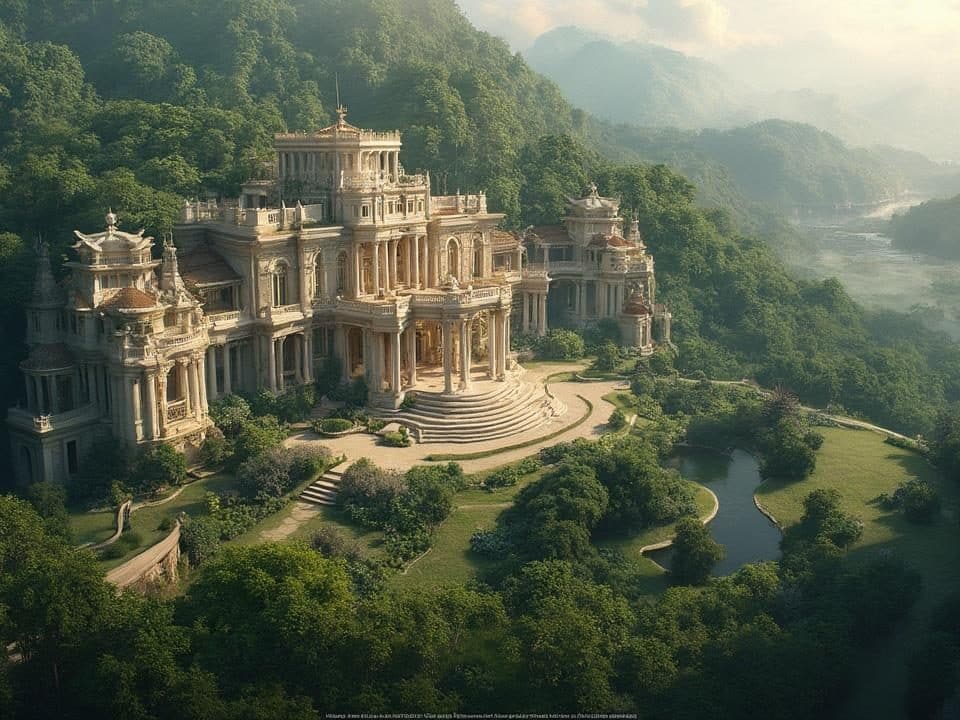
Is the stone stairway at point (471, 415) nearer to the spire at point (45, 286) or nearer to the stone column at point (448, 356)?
the stone column at point (448, 356)

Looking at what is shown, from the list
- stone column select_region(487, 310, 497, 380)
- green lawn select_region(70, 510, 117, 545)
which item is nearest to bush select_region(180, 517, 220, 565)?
green lawn select_region(70, 510, 117, 545)

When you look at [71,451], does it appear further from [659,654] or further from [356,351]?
[659,654]

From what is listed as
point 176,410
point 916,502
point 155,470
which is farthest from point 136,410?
point 916,502

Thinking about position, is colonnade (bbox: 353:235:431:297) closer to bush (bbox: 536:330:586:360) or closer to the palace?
the palace

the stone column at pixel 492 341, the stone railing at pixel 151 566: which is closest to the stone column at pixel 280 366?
the stone column at pixel 492 341

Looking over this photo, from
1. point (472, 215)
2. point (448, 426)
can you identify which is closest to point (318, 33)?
point (472, 215)

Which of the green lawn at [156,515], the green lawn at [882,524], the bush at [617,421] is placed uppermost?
the bush at [617,421]
